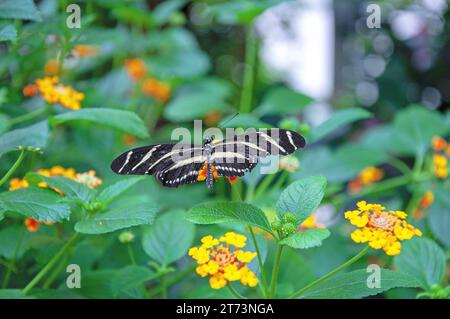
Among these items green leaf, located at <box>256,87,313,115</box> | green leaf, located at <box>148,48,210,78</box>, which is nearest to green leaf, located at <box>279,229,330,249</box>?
green leaf, located at <box>256,87,313,115</box>

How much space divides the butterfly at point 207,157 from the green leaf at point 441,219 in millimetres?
537

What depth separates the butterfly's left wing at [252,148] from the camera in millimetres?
884

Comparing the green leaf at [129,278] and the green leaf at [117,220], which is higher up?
the green leaf at [117,220]

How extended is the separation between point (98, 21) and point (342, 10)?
1.47m

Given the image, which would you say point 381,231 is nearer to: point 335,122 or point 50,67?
point 335,122

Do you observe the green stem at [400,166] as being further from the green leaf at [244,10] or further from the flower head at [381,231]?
the flower head at [381,231]

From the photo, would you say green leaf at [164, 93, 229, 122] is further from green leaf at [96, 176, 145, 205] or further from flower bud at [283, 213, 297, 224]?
flower bud at [283, 213, 297, 224]

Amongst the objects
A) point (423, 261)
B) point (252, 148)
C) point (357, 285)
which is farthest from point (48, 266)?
point (423, 261)

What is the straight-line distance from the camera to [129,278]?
0.98 meters

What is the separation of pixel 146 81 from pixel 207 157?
1.08 m

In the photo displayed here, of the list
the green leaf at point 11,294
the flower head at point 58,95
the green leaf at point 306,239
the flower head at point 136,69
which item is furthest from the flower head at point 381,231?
the flower head at point 136,69

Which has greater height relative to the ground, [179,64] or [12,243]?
[179,64]

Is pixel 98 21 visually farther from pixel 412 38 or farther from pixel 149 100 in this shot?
pixel 412 38

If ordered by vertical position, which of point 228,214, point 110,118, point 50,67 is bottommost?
point 228,214
